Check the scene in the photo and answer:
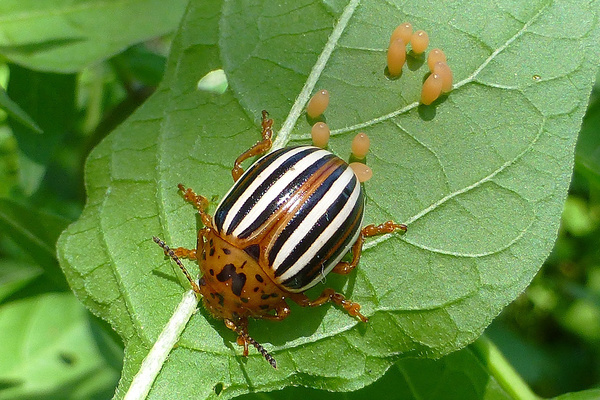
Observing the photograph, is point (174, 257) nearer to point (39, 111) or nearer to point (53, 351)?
point (39, 111)

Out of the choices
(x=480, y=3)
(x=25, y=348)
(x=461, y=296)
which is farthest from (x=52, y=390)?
(x=480, y=3)

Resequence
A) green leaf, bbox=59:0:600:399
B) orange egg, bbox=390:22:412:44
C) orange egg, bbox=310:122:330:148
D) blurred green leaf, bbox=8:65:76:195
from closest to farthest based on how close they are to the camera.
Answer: green leaf, bbox=59:0:600:399, orange egg, bbox=390:22:412:44, orange egg, bbox=310:122:330:148, blurred green leaf, bbox=8:65:76:195

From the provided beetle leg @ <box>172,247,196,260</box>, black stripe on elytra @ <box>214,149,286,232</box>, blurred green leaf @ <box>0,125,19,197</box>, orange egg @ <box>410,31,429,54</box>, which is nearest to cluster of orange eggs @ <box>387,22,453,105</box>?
orange egg @ <box>410,31,429,54</box>

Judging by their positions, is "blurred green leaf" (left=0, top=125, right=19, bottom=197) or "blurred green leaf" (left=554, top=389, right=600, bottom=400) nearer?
"blurred green leaf" (left=554, top=389, right=600, bottom=400)

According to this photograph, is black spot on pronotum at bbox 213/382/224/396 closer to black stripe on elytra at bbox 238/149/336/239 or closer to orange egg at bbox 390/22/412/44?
black stripe on elytra at bbox 238/149/336/239

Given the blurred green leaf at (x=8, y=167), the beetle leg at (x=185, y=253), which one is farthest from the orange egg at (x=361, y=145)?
the blurred green leaf at (x=8, y=167)

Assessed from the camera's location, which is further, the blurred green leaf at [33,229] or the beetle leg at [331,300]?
the blurred green leaf at [33,229]

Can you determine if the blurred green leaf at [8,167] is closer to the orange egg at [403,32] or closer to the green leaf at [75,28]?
the green leaf at [75,28]

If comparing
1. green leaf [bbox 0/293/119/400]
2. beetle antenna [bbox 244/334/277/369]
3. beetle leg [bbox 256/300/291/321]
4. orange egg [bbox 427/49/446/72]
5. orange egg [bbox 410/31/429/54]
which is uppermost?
orange egg [bbox 410/31/429/54]
